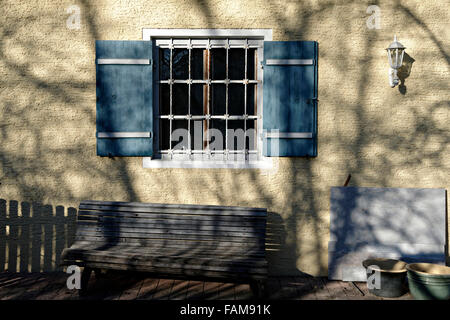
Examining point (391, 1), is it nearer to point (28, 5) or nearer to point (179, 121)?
point (179, 121)

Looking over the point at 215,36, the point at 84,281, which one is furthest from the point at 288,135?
the point at 84,281

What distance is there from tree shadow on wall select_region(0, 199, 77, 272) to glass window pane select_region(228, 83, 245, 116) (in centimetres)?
213

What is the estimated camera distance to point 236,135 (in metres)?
5.39

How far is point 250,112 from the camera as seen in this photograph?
538cm

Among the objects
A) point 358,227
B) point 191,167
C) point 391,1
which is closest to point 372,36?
point 391,1

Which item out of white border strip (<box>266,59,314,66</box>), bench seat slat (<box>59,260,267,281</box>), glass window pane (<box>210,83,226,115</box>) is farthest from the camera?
glass window pane (<box>210,83,226,115</box>)

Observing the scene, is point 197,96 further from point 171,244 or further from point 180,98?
point 171,244

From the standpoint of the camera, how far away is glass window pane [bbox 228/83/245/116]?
17.6ft

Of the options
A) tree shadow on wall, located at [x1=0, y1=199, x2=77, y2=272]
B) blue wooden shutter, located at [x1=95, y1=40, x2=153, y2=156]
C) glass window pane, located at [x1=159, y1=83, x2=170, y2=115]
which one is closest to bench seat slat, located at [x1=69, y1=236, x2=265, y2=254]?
tree shadow on wall, located at [x1=0, y1=199, x2=77, y2=272]

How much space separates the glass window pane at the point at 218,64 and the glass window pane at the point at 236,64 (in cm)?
7

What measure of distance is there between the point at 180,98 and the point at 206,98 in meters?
0.30

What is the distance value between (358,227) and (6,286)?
3.80m

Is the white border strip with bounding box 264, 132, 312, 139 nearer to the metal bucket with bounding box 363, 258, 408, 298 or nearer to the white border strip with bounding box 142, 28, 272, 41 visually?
the white border strip with bounding box 142, 28, 272, 41

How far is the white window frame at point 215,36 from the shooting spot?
5.14m
